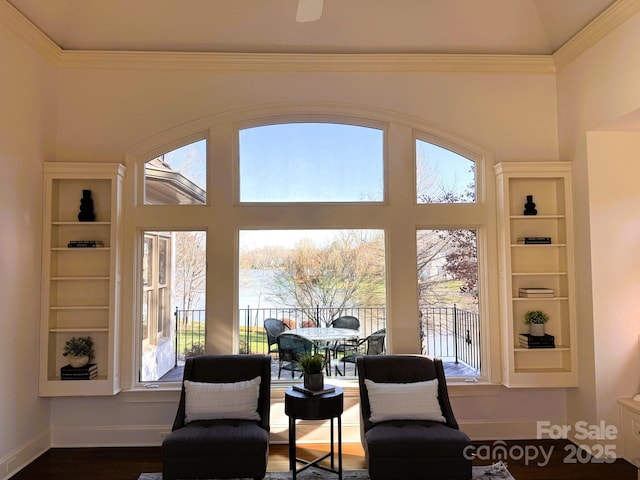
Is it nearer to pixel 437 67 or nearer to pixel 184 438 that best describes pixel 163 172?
pixel 184 438

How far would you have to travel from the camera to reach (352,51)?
426cm

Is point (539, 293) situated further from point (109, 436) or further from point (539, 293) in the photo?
point (109, 436)

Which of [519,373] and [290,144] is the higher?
[290,144]

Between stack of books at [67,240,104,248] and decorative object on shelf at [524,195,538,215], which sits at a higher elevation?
decorative object on shelf at [524,195,538,215]

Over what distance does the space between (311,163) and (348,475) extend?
2.86 m

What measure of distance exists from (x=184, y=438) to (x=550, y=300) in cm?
353

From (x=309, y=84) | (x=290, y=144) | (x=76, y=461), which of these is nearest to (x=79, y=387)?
(x=76, y=461)

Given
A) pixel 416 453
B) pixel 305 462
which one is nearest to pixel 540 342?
pixel 416 453

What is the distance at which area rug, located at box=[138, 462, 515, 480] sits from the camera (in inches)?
132

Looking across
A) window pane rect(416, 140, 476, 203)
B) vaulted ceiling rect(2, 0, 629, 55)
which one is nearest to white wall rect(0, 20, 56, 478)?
vaulted ceiling rect(2, 0, 629, 55)

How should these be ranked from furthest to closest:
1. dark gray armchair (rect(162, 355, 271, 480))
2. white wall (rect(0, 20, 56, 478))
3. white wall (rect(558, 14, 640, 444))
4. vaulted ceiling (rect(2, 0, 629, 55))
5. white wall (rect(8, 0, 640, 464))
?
vaulted ceiling (rect(2, 0, 629, 55))
white wall (rect(558, 14, 640, 444))
white wall (rect(8, 0, 640, 464))
white wall (rect(0, 20, 56, 478))
dark gray armchair (rect(162, 355, 271, 480))

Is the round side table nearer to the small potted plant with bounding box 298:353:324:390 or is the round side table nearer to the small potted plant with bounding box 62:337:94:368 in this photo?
the small potted plant with bounding box 298:353:324:390

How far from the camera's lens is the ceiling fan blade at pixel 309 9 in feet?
8.65

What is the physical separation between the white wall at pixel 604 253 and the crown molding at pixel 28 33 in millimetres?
4907
